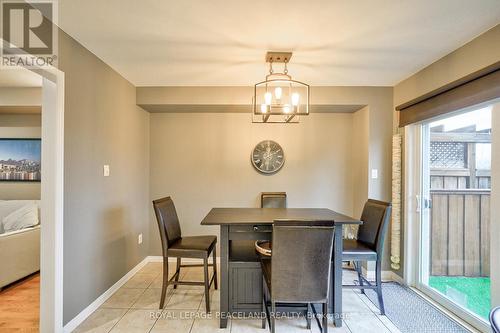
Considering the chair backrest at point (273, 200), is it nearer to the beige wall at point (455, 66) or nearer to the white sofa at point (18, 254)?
the beige wall at point (455, 66)

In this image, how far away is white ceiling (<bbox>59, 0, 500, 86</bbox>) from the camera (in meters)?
1.71

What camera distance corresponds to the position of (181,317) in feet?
7.55

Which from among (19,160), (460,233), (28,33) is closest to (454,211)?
(460,233)

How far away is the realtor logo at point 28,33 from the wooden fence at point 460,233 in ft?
12.2

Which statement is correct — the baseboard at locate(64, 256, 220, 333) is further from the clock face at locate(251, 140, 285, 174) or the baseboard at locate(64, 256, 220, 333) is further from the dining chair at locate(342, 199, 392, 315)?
the dining chair at locate(342, 199, 392, 315)

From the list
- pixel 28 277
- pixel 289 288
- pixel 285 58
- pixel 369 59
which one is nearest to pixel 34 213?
pixel 28 277

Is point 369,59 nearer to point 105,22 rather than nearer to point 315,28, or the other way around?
point 315,28

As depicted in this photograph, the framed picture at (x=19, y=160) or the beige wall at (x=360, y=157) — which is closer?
the beige wall at (x=360, y=157)

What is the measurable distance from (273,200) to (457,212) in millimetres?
2040

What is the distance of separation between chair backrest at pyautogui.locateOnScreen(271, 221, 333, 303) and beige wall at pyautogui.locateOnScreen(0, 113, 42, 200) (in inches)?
163

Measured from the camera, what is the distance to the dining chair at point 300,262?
1.74 meters

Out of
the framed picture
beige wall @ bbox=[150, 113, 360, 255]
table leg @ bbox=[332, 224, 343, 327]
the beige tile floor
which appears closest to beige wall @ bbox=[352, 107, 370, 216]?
beige wall @ bbox=[150, 113, 360, 255]

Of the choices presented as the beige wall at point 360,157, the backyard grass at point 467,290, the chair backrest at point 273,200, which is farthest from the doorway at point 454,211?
the chair backrest at point 273,200

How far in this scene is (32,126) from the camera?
13.1 feet
